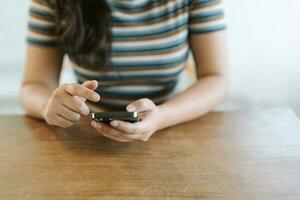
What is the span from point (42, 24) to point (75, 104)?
0.93 feet

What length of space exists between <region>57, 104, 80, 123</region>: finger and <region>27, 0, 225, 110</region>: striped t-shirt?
21 cm

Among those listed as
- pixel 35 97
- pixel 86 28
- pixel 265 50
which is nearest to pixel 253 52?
pixel 265 50

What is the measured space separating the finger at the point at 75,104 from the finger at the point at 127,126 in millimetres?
75

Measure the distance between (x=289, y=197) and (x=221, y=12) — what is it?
1.54 ft

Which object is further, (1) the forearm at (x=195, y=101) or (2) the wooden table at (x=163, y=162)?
(1) the forearm at (x=195, y=101)

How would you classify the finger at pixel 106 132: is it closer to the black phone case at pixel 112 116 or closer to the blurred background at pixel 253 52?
the black phone case at pixel 112 116

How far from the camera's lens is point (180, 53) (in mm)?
903

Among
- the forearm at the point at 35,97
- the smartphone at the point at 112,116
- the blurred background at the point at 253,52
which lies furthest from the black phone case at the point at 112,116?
the blurred background at the point at 253,52

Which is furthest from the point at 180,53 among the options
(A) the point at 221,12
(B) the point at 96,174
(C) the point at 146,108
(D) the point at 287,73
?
(D) the point at 287,73

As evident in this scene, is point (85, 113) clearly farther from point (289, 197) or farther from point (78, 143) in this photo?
point (289, 197)

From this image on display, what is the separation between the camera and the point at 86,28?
0.85m

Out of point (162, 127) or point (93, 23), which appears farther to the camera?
point (93, 23)

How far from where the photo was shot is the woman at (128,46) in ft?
2.78

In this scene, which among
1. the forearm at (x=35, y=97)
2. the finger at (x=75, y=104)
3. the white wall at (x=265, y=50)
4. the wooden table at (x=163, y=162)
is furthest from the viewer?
the white wall at (x=265, y=50)
